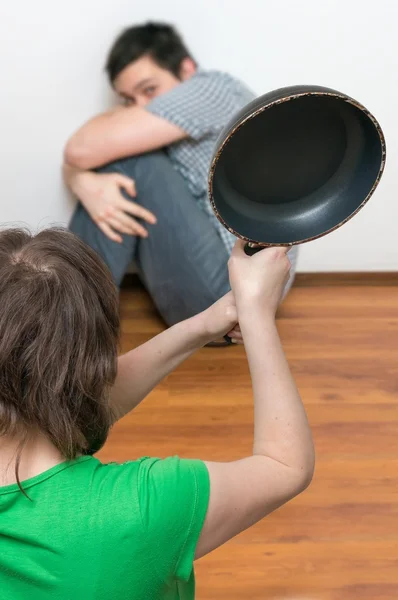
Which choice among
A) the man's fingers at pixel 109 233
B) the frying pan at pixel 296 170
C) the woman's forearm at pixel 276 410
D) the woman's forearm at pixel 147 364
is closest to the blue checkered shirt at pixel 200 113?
the man's fingers at pixel 109 233

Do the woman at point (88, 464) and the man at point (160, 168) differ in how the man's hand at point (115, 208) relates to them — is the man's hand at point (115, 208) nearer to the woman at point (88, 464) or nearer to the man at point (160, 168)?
the man at point (160, 168)

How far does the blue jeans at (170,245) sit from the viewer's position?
2.22 m

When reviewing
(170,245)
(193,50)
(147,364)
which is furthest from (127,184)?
(147,364)

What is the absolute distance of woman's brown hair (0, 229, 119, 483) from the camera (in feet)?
2.53

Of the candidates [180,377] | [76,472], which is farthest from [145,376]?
[180,377]

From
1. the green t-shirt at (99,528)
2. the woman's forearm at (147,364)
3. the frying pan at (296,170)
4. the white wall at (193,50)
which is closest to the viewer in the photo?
the green t-shirt at (99,528)

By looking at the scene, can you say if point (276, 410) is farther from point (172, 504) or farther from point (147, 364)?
point (147, 364)

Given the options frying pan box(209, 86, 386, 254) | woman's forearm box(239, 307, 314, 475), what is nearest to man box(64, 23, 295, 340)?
frying pan box(209, 86, 386, 254)

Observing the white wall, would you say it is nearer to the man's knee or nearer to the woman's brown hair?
the man's knee

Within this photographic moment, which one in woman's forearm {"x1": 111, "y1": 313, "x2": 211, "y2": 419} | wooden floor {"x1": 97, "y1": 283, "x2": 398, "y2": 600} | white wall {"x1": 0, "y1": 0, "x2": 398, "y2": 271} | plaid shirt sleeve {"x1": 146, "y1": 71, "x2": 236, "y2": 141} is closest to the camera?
woman's forearm {"x1": 111, "y1": 313, "x2": 211, "y2": 419}

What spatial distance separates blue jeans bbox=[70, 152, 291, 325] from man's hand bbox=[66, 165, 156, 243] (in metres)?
0.02

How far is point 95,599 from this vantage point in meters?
0.79

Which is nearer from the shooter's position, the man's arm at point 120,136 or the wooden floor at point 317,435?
the wooden floor at point 317,435

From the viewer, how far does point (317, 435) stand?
1.86m
